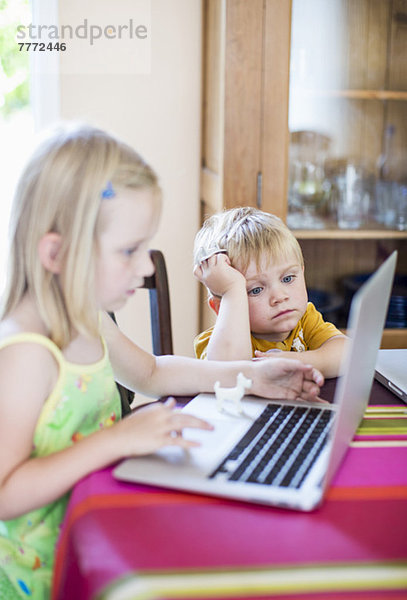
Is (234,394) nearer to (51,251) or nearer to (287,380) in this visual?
(287,380)

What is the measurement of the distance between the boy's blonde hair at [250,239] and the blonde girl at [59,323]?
1.32ft

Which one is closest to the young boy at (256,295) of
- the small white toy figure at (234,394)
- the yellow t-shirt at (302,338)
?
the yellow t-shirt at (302,338)

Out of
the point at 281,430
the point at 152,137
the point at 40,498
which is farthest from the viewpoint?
the point at 152,137

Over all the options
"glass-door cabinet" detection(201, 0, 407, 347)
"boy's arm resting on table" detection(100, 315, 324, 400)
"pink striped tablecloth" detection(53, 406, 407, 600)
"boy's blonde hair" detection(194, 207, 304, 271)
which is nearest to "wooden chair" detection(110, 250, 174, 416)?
"boy's blonde hair" detection(194, 207, 304, 271)

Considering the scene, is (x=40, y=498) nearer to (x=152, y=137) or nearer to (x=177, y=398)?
(x=177, y=398)

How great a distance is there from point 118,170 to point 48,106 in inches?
61.5

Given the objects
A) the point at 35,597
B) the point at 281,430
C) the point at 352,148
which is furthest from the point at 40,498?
the point at 352,148

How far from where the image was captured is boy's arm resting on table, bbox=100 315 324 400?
3.54 ft

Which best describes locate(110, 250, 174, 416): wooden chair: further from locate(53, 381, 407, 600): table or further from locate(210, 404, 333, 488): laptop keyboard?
locate(53, 381, 407, 600): table

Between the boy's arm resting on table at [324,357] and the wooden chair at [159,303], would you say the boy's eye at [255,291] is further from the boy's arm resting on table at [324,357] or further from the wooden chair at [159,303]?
the wooden chair at [159,303]

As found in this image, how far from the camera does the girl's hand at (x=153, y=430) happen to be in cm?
83

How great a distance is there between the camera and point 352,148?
2270mm

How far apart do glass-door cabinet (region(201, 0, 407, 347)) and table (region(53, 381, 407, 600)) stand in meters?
1.45

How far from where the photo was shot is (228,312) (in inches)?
51.0
